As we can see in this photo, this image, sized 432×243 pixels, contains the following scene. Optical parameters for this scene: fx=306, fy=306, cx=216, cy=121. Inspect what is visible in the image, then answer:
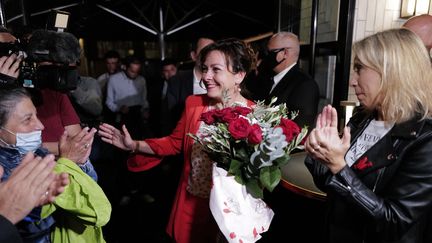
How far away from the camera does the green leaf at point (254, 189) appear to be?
3.46 ft

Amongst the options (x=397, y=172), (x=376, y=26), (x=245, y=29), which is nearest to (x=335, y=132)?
(x=397, y=172)

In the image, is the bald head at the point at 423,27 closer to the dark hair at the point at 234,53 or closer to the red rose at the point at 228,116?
the dark hair at the point at 234,53

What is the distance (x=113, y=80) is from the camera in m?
4.18

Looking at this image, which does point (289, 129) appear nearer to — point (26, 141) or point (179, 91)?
point (26, 141)

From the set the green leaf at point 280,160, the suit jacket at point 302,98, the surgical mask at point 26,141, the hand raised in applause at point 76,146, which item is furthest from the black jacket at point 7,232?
the suit jacket at point 302,98

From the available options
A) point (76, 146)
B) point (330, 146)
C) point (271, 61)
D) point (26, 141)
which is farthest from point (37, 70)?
point (271, 61)

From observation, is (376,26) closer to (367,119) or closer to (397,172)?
(367,119)

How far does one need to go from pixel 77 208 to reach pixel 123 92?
3282mm

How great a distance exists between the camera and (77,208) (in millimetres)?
1119

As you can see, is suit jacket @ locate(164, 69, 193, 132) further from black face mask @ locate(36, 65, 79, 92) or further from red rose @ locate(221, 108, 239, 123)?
red rose @ locate(221, 108, 239, 123)

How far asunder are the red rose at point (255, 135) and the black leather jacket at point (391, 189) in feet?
0.93

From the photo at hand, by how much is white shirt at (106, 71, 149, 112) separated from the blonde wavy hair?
3.57 meters

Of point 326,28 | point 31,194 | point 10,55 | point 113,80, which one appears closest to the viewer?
point 31,194

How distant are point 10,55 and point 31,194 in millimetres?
1052
